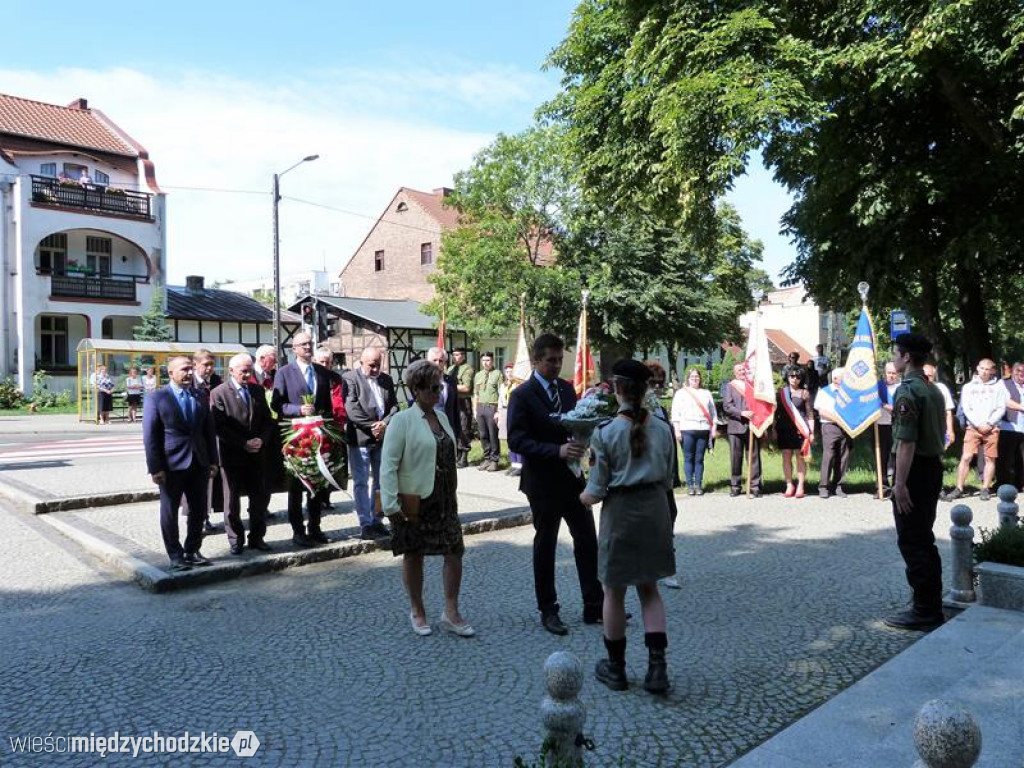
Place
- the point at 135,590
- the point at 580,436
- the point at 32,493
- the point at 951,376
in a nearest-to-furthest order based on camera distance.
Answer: the point at 580,436 < the point at 135,590 < the point at 32,493 < the point at 951,376

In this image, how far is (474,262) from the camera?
3328 centimetres

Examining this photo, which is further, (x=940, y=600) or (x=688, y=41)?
(x=688, y=41)

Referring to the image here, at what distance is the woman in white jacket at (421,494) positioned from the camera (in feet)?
16.9

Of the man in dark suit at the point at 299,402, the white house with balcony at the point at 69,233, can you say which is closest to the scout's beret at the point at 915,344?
the man in dark suit at the point at 299,402

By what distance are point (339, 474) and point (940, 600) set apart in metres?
5.16

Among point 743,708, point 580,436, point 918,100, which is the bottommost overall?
point 743,708

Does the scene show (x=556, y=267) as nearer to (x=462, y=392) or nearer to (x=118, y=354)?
(x=118, y=354)

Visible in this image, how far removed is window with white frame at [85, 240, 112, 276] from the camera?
37.2m

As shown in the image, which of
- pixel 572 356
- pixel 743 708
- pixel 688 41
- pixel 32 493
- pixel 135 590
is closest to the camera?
pixel 743 708

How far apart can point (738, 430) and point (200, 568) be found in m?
7.64

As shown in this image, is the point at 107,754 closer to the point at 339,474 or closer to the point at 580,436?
the point at 580,436

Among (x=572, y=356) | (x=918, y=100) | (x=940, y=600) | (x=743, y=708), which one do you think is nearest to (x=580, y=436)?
(x=743, y=708)

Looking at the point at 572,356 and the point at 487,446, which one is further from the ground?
the point at 572,356

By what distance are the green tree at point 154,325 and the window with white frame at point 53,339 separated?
10.2 feet
